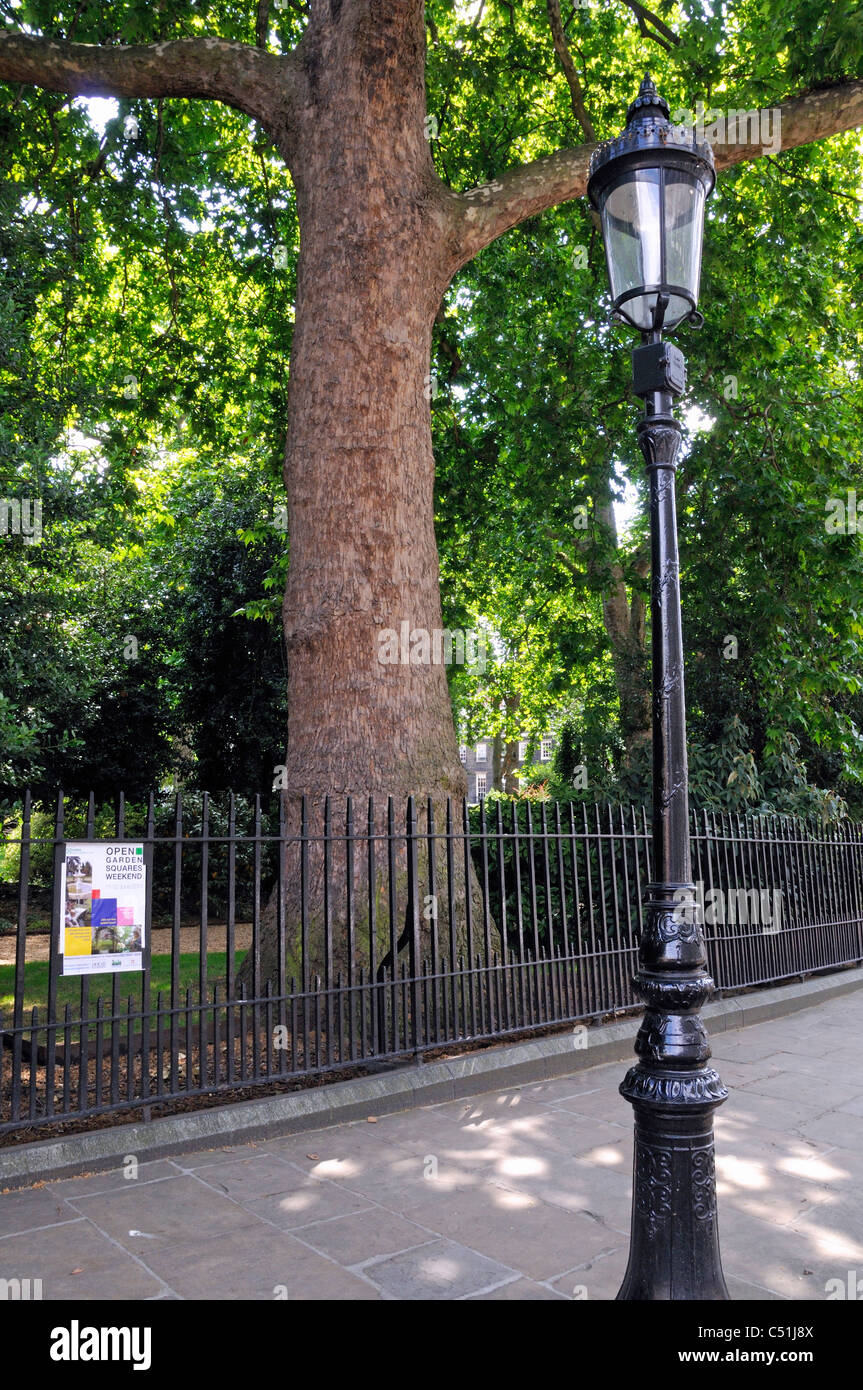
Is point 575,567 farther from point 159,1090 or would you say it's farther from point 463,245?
point 159,1090

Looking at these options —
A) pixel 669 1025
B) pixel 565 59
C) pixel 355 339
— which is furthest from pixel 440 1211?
pixel 565 59

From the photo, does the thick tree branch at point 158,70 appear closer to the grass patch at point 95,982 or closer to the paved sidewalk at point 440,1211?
the grass patch at point 95,982

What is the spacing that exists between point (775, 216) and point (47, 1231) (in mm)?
12257

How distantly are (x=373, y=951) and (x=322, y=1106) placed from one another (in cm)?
101

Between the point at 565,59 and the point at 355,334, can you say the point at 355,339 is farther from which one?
the point at 565,59

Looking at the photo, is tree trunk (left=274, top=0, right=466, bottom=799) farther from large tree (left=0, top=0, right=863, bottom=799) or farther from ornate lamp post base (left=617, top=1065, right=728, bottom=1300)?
ornate lamp post base (left=617, top=1065, right=728, bottom=1300)

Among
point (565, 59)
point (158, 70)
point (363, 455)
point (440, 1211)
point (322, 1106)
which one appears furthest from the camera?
point (565, 59)

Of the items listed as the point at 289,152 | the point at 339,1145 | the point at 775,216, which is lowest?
the point at 339,1145

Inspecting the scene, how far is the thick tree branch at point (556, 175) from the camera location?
847cm

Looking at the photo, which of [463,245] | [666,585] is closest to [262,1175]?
[666,585]

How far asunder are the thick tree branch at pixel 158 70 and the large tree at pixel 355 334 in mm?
15

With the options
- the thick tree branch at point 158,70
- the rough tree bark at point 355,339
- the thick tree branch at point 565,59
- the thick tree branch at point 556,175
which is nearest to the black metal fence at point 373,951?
the rough tree bark at point 355,339

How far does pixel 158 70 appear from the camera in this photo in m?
8.09

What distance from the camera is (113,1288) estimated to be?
341cm
